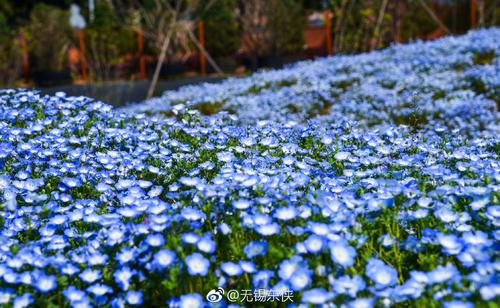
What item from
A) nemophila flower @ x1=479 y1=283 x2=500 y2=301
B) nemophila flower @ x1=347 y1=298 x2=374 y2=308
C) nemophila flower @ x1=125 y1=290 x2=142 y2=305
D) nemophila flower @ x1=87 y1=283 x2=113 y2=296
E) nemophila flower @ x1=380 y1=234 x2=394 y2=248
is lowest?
nemophila flower @ x1=125 y1=290 x2=142 y2=305

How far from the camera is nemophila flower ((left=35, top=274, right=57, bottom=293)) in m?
2.16

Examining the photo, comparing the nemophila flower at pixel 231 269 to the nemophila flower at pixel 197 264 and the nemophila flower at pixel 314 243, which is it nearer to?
the nemophila flower at pixel 197 264

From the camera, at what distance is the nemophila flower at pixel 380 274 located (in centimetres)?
208

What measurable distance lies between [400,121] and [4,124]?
4.31 metres

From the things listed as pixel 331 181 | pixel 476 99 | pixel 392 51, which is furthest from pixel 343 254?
pixel 392 51

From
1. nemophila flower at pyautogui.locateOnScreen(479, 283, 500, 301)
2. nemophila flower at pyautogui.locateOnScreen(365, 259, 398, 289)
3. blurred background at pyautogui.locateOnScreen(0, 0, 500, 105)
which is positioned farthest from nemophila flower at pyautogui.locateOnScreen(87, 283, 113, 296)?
blurred background at pyautogui.locateOnScreen(0, 0, 500, 105)

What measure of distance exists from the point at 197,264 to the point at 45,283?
1.80 feet

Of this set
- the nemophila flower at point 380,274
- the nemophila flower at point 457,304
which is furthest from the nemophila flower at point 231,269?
the nemophila flower at point 457,304

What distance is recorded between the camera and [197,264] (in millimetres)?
2164

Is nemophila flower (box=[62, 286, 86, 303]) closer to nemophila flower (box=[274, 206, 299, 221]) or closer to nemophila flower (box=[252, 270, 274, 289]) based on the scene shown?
nemophila flower (box=[252, 270, 274, 289])

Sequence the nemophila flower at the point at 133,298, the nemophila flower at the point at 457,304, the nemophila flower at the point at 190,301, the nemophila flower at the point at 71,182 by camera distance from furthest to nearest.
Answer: the nemophila flower at the point at 71,182 < the nemophila flower at the point at 133,298 < the nemophila flower at the point at 190,301 < the nemophila flower at the point at 457,304

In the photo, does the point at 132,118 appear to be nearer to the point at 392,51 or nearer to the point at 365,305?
the point at 365,305

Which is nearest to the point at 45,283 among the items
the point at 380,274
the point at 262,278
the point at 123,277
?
the point at 123,277

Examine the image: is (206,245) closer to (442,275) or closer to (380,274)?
(380,274)
